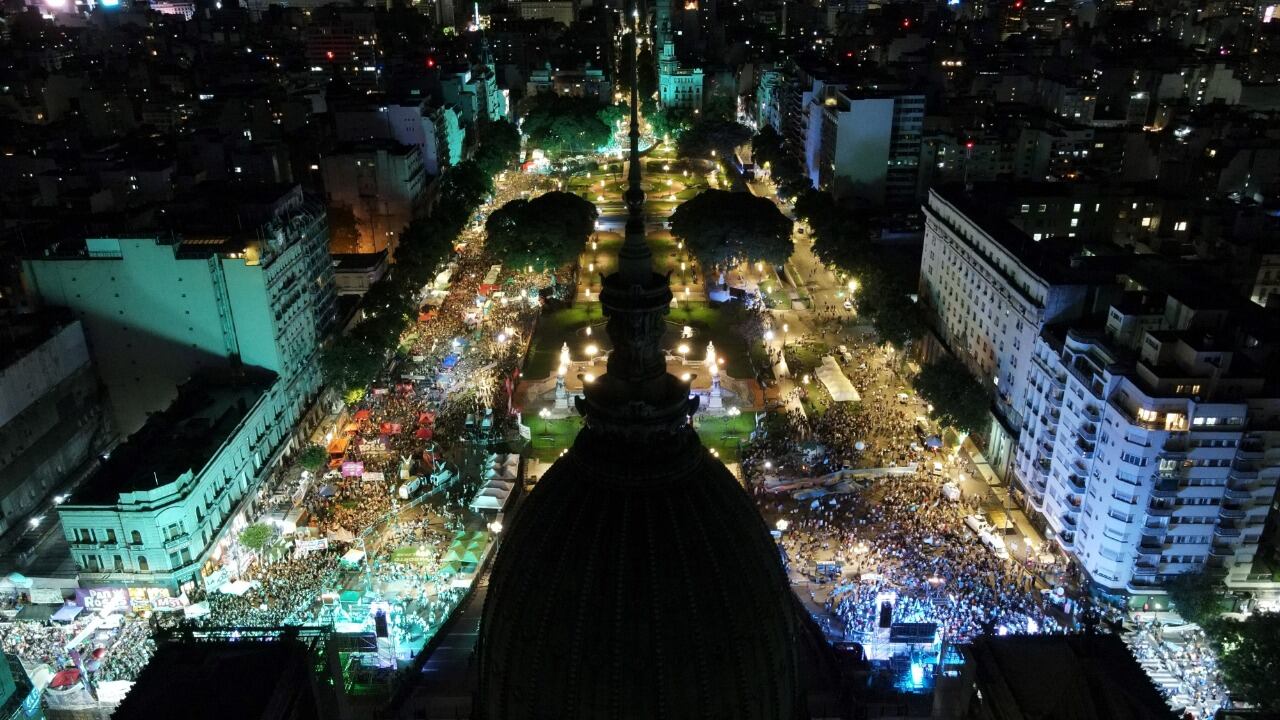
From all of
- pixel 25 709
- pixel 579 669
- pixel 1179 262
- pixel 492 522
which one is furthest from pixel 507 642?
pixel 1179 262

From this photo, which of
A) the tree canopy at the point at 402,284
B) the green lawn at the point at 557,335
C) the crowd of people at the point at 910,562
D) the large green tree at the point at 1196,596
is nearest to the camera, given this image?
the large green tree at the point at 1196,596

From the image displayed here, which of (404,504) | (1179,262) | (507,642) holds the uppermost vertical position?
(507,642)

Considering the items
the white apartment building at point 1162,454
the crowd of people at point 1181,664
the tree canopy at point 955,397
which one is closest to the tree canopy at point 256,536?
the tree canopy at point 955,397

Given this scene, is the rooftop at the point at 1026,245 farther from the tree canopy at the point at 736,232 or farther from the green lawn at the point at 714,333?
the green lawn at the point at 714,333

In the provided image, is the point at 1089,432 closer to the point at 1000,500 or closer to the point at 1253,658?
the point at 1000,500

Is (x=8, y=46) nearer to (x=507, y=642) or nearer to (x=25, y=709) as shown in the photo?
(x=25, y=709)

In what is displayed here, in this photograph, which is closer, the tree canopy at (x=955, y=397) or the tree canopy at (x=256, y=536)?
the tree canopy at (x=256, y=536)

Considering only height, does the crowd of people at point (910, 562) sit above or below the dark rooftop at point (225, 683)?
below
